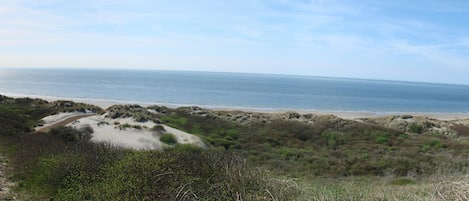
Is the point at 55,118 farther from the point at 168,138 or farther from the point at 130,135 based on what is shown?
the point at 168,138

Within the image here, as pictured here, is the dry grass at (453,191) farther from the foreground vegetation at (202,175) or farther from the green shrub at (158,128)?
the green shrub at (158,128)

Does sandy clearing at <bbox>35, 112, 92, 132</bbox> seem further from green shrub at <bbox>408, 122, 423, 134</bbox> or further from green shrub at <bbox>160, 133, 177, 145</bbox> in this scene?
green shrub at <bbox>408, 122, 423, 134</bbox>

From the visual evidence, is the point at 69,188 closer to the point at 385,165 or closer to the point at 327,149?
the point at 385,165

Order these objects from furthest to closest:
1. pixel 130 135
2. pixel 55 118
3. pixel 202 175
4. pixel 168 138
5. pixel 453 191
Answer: pixel 55 118 → pixel 130 135 → pixel 168 138 → pixel 202 175 → pixel 453 191

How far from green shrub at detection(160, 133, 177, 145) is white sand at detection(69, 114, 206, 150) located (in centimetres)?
28

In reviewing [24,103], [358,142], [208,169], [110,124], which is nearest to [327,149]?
[358,142]

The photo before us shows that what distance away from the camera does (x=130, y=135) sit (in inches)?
1169

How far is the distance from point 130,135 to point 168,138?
9.39ft

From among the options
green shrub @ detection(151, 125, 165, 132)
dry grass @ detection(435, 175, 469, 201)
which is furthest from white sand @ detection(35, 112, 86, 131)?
dry grass @ detection(435, 175, 469, 201)

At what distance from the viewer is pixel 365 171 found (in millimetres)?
22203

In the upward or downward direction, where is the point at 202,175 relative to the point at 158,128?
upward

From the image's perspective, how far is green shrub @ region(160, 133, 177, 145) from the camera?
1119 inches

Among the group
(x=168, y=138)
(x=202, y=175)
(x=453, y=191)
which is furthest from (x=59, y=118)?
(x=453, y=191)

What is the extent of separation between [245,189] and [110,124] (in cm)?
2611
